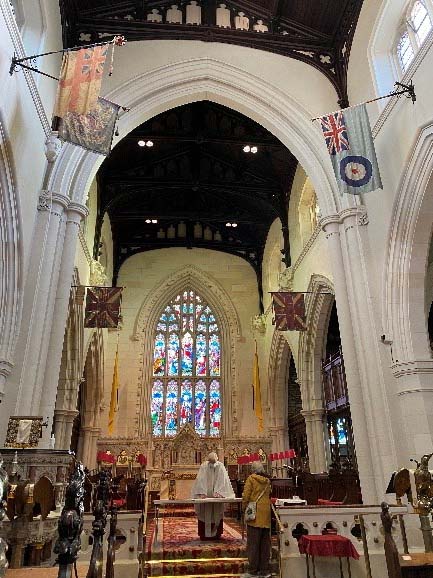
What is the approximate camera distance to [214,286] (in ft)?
67.5

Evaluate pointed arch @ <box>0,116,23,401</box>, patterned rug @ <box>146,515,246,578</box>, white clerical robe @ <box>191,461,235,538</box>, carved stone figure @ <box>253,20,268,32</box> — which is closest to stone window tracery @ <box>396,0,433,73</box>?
carved stone figure @ <box>253,20,268,32</box>

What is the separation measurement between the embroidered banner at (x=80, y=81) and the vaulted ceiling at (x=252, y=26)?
11.3ft

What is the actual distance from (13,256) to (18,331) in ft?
4.17

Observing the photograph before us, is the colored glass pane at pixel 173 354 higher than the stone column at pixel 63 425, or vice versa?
the colored glass pane at pixel 173 354

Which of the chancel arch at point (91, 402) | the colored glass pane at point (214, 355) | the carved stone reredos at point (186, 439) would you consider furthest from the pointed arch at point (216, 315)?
the chancel arch at point (91, 402)

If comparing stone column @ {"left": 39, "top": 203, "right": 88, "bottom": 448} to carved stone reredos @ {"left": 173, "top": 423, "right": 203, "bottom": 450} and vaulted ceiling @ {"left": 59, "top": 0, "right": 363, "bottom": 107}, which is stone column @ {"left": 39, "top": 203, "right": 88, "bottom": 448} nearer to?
vaulted ceiling @ {"left": 59, "top": 0, "right": 363, "bottom": 107}

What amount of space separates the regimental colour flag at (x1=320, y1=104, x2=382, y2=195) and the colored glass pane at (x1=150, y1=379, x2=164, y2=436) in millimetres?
12670

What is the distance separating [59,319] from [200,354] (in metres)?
11.6

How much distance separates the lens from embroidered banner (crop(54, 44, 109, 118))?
24.7 feet

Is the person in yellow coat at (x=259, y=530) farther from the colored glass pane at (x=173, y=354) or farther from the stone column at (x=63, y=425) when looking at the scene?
the colored glass pane at (x=173, y=354)

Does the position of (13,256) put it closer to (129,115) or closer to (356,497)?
(129,115)

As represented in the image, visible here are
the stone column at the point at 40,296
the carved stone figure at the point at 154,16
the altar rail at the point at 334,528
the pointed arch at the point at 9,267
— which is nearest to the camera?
the altar rail at the point at 334,528

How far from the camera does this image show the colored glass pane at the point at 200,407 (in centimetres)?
1823

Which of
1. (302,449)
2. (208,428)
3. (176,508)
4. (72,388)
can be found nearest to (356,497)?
(176,508)
